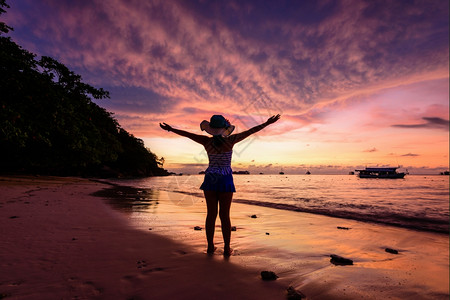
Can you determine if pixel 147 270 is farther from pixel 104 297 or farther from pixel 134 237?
pixel 134 237

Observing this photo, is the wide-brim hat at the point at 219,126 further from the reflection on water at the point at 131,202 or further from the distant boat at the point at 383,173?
the distant boat at the point at 383,173

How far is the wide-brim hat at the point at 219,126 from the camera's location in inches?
177

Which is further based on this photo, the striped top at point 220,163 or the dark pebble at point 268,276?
the striped top at point 220,163

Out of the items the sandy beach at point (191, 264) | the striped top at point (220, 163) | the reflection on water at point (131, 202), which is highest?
the striped top at point (220, 163)

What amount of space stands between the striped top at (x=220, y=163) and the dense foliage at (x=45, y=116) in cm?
1614

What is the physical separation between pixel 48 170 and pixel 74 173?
35.3ft

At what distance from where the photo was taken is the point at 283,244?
17.8ft

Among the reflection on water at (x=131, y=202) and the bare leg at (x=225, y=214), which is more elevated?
→ the bare leg at (x=225, y=214)

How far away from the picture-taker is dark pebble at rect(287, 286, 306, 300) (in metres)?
2.78

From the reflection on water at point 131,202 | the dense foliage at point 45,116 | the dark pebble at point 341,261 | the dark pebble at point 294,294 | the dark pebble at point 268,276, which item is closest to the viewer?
the dark pebble at point 294,294

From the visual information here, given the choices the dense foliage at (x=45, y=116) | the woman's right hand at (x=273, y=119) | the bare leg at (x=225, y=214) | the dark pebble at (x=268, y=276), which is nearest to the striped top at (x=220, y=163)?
the bare leg at (x=225, y=214)

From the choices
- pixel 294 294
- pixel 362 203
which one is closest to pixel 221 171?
pixel 294 294

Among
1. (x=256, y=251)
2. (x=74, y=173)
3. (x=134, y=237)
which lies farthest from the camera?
(x=74, y=173)

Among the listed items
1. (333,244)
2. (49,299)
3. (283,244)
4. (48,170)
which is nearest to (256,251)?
(283,244)
